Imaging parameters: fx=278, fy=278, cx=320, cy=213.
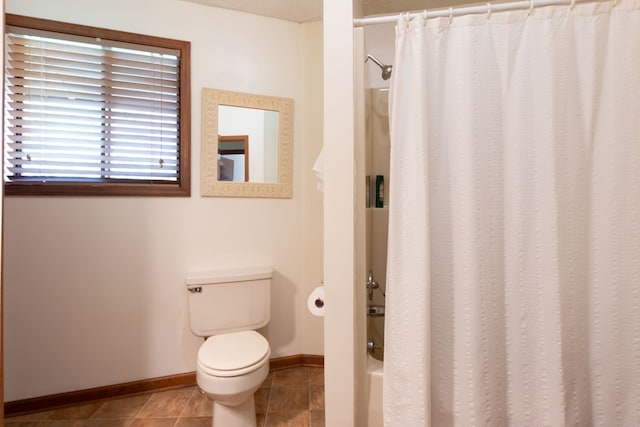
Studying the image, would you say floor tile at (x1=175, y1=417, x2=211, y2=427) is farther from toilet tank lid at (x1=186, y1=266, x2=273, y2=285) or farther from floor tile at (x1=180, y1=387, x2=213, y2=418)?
toilet tank lid at (x1=186, y1=266, x2=273, y2=285)

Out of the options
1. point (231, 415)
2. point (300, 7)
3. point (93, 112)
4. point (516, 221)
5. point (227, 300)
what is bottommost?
point (231, 415)

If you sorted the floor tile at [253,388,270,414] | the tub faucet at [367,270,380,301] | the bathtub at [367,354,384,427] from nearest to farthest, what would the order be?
the bathtub at [367,354,384,427], the tub faucet at [367,270,380,301], the floor tile at [253,388,270,414]

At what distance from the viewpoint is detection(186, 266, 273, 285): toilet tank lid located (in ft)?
5.24

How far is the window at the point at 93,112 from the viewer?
148cm

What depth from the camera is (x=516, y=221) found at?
0.96 meters

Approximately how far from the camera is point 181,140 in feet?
5.58

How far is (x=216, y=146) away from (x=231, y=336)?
113 cm

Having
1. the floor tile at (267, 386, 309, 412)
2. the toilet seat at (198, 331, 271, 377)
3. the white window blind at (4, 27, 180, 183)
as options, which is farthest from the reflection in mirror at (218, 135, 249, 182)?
the floor tile at (267, 386, 309, 412)

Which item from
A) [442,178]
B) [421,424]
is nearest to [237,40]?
[442,178]

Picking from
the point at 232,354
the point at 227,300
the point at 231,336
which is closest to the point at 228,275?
the point at 227,300

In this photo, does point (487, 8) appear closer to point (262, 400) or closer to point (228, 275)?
point (228, 275)

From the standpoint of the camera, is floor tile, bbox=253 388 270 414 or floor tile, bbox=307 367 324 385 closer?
floor tile, bbox=253 388 270 414

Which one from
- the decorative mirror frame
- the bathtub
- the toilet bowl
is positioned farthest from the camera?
the decorative mirror frame

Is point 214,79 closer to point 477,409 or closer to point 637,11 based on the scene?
point 637,11
